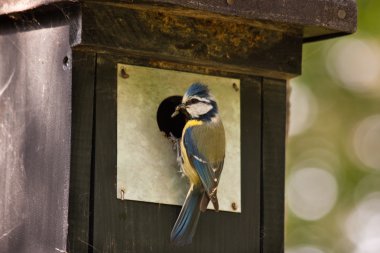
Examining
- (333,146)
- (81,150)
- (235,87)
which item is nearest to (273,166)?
(235,87)

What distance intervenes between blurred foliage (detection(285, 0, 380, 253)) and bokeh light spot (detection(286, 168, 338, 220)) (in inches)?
2.1

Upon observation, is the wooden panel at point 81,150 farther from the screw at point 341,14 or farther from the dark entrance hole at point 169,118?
the screw at point 341,14

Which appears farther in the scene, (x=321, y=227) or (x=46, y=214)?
(x=321, y=227)

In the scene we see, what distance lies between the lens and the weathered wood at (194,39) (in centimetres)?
559

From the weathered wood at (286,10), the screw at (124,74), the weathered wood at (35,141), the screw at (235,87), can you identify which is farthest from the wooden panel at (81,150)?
the screw at (235,87)

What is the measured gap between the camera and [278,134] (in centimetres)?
615

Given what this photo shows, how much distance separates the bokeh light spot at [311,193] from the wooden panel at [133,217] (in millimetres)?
5052

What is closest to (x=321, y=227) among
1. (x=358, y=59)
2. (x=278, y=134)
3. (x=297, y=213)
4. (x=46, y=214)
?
(x=297, y=213)

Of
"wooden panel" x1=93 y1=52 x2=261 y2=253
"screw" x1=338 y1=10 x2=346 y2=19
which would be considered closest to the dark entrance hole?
"wooden panel" x1=93 y1=52 x2=261 y2=253

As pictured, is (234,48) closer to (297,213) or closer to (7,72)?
(7,72)

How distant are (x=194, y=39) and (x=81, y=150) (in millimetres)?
740

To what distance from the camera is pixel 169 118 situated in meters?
6.03

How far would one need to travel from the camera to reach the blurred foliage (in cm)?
1095

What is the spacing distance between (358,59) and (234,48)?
5697 mm
